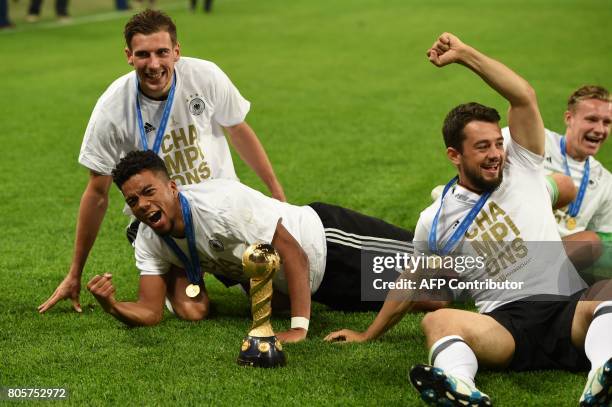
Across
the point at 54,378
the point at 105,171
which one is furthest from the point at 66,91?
the point at 54,378

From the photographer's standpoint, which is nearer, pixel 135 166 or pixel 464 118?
pixel 464 118

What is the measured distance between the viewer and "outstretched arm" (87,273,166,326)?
4.76 m

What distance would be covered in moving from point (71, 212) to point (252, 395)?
3.87m

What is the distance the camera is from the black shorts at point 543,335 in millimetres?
4359

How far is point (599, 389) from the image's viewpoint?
374cm

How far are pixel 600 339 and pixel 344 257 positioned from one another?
1.70 m

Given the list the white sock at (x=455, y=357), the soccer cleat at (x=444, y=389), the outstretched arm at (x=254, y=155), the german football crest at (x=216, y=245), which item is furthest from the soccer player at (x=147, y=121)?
the soccer cleat at (x=444, y=389)

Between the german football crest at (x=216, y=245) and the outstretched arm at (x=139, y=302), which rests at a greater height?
the german football crest at (x=216, y=245)

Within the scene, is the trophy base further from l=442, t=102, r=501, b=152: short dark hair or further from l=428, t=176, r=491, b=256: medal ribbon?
l=442, t=102, r=501, b=152: short dark hair

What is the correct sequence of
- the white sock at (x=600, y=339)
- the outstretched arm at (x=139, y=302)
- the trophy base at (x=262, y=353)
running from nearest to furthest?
the white sock at (x=600, y=339) → the trophy base at (x=262, y=353) → the outstretched arm at (x=139, y=302)

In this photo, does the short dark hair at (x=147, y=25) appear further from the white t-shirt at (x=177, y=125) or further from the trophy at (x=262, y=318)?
the trophy at (x=262, y=318)

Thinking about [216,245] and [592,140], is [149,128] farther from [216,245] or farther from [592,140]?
[592,140]

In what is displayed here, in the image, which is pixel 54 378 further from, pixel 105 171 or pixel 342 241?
pixel 342 241

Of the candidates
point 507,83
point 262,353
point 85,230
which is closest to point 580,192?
point 507,83
